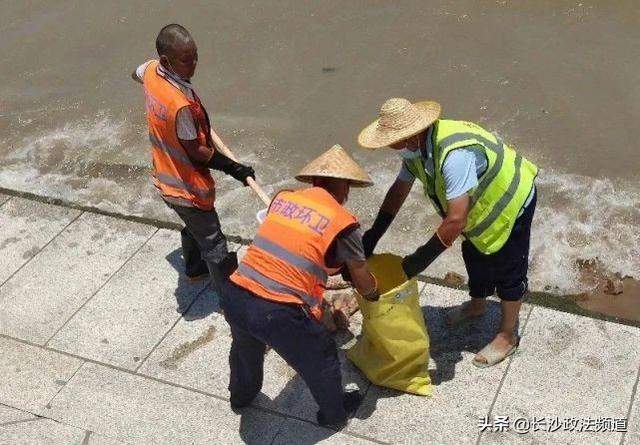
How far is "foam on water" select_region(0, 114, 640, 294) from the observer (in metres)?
5.30

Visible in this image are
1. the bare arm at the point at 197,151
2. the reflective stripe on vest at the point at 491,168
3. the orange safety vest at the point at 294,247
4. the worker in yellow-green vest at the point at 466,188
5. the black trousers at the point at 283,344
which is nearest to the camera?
the orange safety vest at the point at 294,247

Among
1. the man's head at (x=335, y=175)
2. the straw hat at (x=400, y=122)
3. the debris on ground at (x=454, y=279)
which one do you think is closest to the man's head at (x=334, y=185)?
the man's head at (x=335, y=175)

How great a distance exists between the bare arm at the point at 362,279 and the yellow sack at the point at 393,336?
17cm

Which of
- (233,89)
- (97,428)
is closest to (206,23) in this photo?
(233,89)

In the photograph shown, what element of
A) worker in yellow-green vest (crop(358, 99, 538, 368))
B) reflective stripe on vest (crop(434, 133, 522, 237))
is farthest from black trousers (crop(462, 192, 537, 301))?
reflective stripe on vest (crop(434, 133, 522, 237))

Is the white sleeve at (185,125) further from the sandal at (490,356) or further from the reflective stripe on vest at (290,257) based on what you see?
the sandal at (490,356)

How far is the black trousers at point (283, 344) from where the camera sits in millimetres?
3615

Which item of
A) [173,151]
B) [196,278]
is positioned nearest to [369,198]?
[196,278]

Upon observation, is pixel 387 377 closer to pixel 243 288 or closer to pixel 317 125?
pixel 243 288

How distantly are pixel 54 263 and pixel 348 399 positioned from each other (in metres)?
2.63

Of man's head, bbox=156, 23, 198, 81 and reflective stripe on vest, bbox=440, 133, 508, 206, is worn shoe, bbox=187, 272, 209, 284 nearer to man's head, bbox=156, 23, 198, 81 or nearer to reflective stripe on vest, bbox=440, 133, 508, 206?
man's head, bbox=156, 23, 198, 81

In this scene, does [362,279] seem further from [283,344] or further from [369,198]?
[369,198]

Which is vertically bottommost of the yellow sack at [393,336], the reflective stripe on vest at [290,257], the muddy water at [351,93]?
the muddy water at [351,93]

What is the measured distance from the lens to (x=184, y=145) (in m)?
4.49
